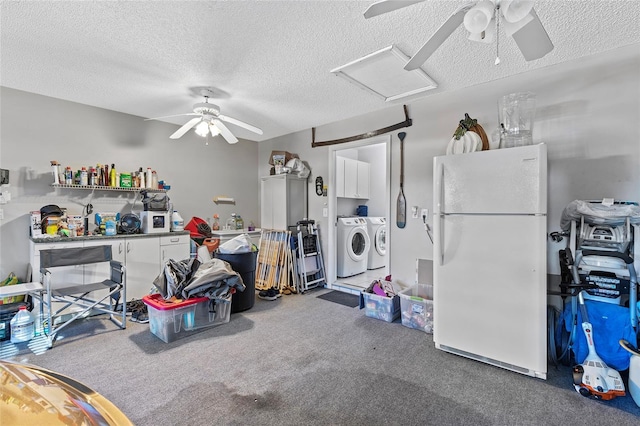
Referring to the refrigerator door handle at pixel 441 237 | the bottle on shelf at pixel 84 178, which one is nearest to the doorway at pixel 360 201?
the refrigerator door handle at pixel 441 237

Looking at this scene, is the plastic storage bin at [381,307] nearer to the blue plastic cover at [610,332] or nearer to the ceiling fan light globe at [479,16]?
the blue plastic cover at [610,332]

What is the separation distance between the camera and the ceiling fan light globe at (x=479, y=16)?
1.46 meters

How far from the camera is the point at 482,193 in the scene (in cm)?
240

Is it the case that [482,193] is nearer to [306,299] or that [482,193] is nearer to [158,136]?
[306,299]

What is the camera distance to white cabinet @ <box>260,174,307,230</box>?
4.81 metres

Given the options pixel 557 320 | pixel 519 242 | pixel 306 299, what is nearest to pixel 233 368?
pixel 306 299

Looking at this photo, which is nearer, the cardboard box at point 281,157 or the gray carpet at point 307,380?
the gray carpet at point 307,380

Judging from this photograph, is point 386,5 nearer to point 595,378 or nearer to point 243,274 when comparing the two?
point 595,378

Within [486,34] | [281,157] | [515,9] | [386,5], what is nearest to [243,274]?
[281,157]

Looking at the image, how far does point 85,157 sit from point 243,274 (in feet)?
8.59

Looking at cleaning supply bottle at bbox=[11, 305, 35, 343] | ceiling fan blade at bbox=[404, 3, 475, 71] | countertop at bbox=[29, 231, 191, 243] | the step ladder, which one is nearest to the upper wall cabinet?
the step ladder

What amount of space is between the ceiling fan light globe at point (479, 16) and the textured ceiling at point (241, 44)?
56 centimetres

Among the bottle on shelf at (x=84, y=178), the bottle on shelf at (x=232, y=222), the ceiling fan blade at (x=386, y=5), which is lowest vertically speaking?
the bottle on shelf at (x=232, y=222)

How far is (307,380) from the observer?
2.18 meters
